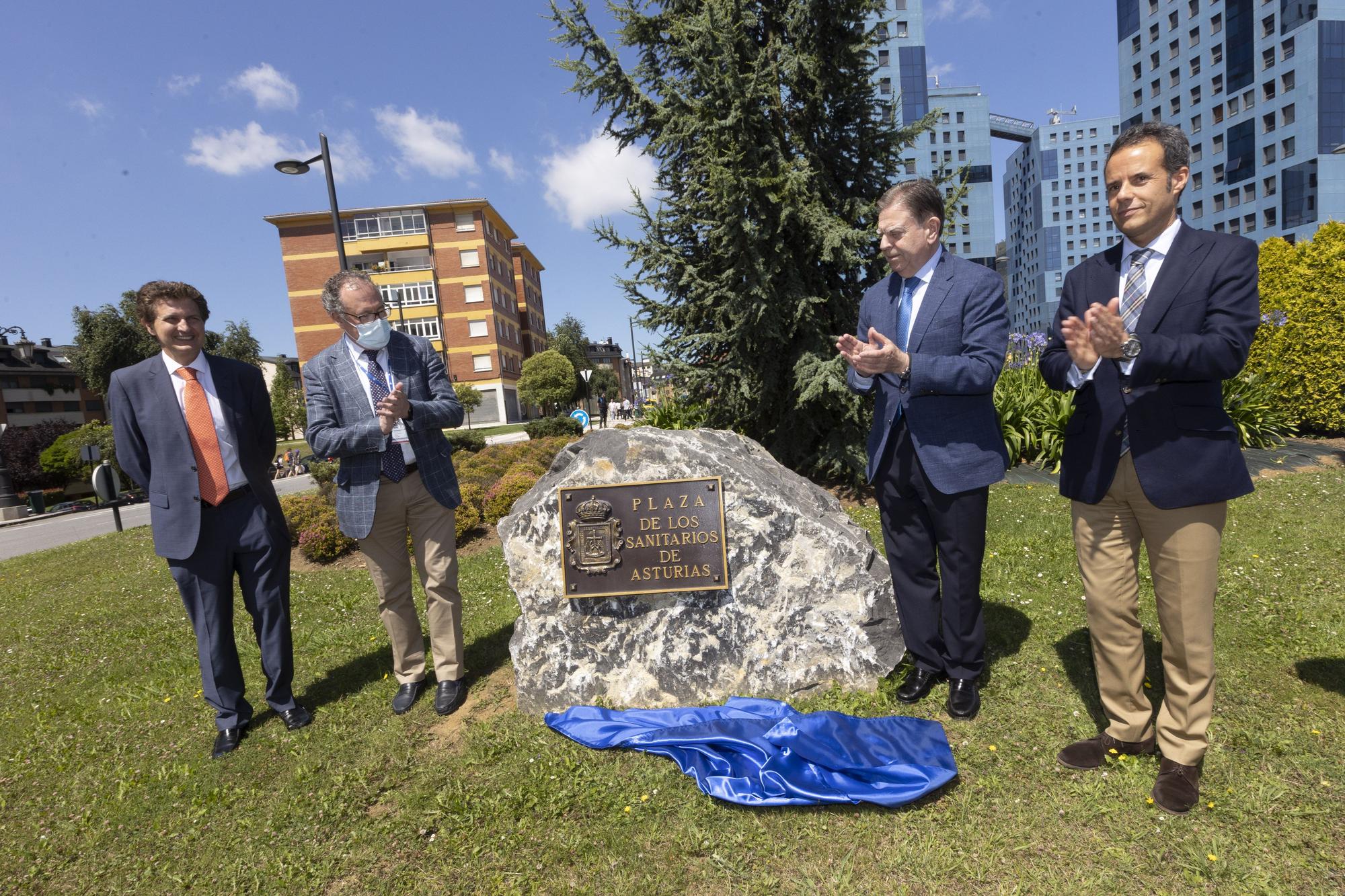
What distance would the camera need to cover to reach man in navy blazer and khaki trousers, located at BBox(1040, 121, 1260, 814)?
2221mm

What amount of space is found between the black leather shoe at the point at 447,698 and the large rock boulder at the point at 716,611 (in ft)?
1.43

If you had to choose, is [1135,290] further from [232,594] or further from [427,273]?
[427,273]

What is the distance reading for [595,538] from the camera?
3432 mm

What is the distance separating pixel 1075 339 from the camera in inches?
91.3

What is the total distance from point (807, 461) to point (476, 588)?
4.66 meters

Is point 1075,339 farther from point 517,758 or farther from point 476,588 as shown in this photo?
point 476,588

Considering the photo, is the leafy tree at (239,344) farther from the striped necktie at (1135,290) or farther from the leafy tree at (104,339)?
the striped necktie at (1135,290)

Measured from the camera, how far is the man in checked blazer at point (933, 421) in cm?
287

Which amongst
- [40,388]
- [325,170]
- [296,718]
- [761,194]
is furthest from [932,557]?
[40,388]

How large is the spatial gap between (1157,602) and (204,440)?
14.7 ft

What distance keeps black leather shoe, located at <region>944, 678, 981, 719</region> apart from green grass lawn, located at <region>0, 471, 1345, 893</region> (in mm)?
53

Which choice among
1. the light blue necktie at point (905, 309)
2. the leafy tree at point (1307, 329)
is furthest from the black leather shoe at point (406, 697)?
the leafy tree at point (1307, 329)

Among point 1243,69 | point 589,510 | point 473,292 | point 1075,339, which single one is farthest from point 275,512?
point 1243,69

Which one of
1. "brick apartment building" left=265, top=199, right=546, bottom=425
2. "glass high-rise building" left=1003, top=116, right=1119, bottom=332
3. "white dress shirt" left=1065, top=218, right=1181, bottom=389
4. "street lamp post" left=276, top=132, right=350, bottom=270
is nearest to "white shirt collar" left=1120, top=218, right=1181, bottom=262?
"white dress shirt" left=1065, top=218, right=1181, bottom=389
